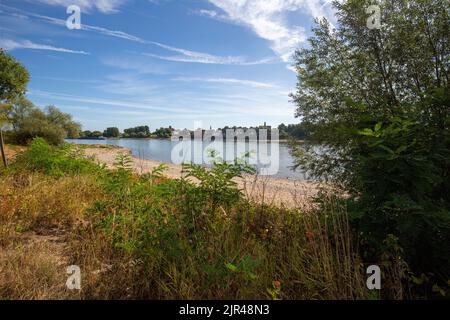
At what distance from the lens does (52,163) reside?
9.12m

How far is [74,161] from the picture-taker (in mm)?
9594

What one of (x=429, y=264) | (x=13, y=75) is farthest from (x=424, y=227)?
(x=13, y=75)

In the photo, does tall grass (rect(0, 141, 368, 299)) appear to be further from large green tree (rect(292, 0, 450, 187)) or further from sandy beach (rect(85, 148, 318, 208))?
large green tree (rect(292, 0, 450, 187))

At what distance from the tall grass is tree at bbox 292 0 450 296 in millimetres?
602

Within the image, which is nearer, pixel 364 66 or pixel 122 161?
pixel 122 161

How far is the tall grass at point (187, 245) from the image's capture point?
2852 mm

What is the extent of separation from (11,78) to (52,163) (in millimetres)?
7728
